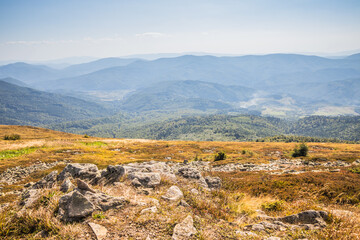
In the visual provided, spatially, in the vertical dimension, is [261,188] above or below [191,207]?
below

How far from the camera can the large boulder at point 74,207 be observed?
724cm

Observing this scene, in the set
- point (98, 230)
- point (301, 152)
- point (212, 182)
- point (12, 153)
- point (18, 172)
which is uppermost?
point (98, 230)

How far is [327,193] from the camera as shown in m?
12.6

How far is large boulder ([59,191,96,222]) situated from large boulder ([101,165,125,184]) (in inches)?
164

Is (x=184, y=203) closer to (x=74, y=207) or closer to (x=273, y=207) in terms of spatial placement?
(x=74, y=207)

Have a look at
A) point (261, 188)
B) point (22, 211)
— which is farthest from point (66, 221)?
point (261, 188)

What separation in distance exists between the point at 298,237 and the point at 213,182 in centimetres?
816

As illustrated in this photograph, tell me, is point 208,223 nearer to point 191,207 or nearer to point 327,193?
point 191,207

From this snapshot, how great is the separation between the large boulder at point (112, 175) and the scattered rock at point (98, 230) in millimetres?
5127

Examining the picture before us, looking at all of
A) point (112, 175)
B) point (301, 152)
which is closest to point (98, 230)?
point (112, 175)

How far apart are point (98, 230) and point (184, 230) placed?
3189 mm

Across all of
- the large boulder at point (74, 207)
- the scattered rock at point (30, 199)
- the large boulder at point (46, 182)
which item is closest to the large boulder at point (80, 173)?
the large boulder at point (46, 182)

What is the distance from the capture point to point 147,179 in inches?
460

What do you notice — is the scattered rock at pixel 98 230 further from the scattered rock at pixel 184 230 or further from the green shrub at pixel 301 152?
the green shrub at pixel 301 152
